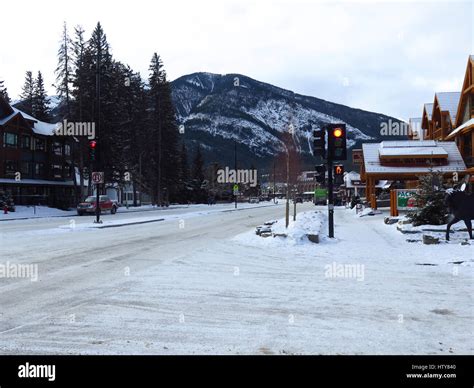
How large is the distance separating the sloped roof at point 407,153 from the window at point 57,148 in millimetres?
37660

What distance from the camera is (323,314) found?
621cm

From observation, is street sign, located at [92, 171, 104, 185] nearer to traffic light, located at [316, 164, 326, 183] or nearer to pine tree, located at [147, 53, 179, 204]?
traffic light, located at [316, 164, 326, 183]

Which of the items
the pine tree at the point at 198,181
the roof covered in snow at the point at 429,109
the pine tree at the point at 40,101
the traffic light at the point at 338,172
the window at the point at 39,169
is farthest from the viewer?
the pine tree at the point at 198,181

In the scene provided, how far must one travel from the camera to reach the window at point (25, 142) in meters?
50.0

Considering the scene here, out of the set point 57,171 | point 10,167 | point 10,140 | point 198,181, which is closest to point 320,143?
point 10,167

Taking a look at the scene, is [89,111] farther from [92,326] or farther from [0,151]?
[92,326]

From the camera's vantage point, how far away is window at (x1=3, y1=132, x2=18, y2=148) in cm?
4716

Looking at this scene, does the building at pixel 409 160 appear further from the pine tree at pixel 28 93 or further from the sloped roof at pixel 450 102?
the pine tree at pixel 28 93

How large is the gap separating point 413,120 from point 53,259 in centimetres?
5124

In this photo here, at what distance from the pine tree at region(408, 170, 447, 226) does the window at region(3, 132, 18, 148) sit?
43.4 meters

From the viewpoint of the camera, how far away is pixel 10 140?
157 feet

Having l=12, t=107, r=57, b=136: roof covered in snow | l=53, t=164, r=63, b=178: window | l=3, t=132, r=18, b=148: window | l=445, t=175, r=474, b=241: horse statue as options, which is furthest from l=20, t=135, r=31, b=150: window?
l=445, t=175, r=474, b=241: horse statue

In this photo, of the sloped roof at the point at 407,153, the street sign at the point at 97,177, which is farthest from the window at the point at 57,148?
the sloped roof at the point at 407,153

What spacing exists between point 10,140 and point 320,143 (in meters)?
41.9
